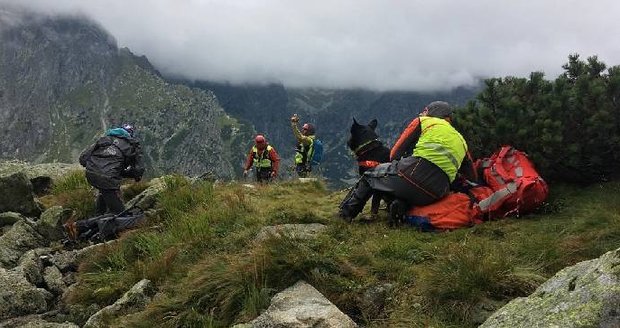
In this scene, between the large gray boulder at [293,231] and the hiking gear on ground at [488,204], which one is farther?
the hiking gear on ground at [488,204]

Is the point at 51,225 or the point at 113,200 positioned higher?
the point at 113,200

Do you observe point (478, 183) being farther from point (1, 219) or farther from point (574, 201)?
point (1, 219)

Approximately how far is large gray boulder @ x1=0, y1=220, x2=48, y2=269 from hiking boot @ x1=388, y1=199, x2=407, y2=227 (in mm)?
7193

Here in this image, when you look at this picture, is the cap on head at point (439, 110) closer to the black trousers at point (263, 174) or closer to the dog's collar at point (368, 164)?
the dog's collar at point (368, 164)

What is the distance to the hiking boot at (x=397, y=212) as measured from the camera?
32.0 ft

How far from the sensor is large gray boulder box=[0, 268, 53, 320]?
820 centimetres

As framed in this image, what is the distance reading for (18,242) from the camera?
36.1 ft

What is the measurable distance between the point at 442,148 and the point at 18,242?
866 centimetres

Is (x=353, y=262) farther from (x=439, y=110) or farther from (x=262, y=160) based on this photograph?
(x=262, y=160)

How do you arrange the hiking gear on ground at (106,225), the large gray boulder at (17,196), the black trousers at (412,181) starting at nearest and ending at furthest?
the black trousers at (412,181)
the hiking gear on ground at (106,225)
the large gray boulder at (17,196)

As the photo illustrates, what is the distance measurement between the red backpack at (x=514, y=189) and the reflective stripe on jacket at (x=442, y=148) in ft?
2.60

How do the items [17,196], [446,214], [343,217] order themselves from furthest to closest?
[17,196] → [343,217] → [446,214]

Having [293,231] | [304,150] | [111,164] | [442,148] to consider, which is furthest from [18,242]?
[304,150]

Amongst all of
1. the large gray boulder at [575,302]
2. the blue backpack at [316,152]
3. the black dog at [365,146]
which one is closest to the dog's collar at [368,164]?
the black dog at [365,146]
